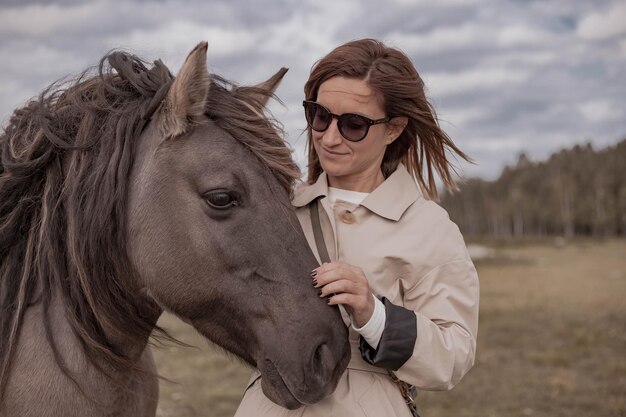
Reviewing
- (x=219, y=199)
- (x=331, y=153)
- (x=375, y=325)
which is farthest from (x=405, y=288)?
(x=219, y=199)

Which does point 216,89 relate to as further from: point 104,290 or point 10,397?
point 10,397

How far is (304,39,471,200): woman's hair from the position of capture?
2668 mm

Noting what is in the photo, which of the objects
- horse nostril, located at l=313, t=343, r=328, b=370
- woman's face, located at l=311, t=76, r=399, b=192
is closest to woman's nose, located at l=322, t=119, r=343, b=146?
woman's face, located at l=311, t=76, r=399, b=192

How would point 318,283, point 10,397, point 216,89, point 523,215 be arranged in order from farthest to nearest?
point 523,215, point 216,89, point 10,397, point 318,283

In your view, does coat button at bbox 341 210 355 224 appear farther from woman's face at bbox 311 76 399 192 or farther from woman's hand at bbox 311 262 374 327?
woman's hand at bbox 311 262 374 327

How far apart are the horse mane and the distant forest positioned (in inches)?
2529

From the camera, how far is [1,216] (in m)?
2.60

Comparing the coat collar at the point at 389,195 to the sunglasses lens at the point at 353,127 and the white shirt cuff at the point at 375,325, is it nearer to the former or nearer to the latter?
the sunglasses lens at the point at 353,127

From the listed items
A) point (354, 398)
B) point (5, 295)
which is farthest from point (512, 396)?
point (5, 295)

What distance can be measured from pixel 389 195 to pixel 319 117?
1.53 feet

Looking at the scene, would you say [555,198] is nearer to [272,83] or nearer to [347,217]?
[272,83]

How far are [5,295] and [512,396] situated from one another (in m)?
8.35

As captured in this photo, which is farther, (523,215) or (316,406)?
(523,215)

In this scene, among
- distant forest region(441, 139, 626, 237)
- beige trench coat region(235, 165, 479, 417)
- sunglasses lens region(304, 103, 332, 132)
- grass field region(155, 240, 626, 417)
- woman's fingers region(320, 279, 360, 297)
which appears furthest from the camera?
distant forest region(441, 139, 626, 237)
